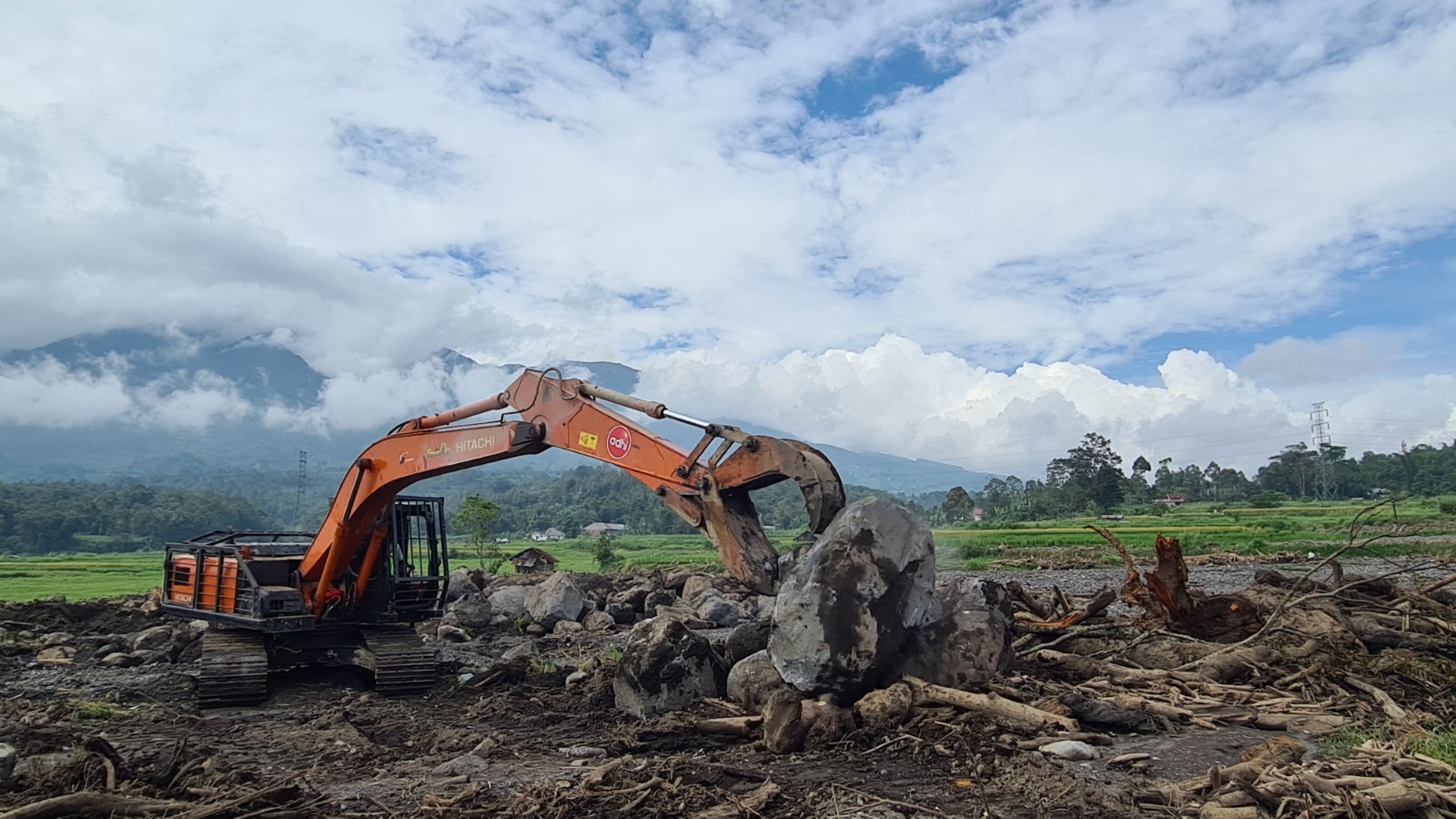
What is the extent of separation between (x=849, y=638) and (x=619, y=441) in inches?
110

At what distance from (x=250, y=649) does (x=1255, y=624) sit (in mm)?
11714

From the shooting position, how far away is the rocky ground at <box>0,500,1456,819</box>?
6223 millimetres

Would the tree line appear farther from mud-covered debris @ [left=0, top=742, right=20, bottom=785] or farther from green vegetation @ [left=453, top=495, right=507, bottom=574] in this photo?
mud-covered debris @ [left=0, top=742, right=20, bottom=785]

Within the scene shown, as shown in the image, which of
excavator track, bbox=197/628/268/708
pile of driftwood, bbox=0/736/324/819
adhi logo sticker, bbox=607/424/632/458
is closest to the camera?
pile of driftwood, bbox=0/736/324/819

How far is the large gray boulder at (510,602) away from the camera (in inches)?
794

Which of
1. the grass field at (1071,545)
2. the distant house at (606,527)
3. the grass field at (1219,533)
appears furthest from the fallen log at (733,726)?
the distant house at (606,527)

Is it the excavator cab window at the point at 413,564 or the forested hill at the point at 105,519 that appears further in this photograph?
the forested hill at the point at 105,519

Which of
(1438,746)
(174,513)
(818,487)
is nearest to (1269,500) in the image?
(1438,746)

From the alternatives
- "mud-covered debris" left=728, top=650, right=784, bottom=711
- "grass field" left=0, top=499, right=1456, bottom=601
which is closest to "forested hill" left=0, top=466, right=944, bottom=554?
"grass field" left=0, top=499, right=1456, bottom=601

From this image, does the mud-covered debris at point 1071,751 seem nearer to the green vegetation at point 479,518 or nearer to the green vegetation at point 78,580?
the green vegetation at point 479,518

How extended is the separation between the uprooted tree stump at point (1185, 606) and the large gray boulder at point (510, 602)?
42.5 ft

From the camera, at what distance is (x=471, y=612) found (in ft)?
62.5

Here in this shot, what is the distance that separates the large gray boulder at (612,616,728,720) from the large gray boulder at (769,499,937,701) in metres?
1.27

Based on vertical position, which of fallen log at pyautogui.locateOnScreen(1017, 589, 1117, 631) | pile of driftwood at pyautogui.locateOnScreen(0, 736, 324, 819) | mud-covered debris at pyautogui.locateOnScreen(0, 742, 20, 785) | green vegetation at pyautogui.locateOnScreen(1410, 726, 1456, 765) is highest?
fallen log at pyautogui.locateOnScreen(1017, 589, 1117, 631)
